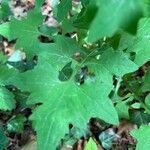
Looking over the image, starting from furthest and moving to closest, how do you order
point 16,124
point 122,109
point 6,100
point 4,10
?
point 4,10 < point 16,124 < point 122,109 < point 6,100

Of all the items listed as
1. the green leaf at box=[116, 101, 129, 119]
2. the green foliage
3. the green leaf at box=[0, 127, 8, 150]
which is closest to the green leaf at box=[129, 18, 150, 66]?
the green foliage

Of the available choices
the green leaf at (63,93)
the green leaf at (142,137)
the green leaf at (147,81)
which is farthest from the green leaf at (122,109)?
the green leaf at (63,93)

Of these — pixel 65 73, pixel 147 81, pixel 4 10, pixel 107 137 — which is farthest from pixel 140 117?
pixel 4 10

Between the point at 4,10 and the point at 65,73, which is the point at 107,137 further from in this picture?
the point at 4,10

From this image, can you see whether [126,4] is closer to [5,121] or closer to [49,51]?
[49,51]

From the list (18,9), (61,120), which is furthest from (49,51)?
(18,9)

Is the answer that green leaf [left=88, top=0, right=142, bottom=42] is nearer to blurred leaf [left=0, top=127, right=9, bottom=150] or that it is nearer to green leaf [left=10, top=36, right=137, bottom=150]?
green leaf [left=10, top=36, right=137, bottom=150]

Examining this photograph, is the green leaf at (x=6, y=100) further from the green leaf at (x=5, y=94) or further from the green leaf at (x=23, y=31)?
the green leaf at (x=23, y=31)
